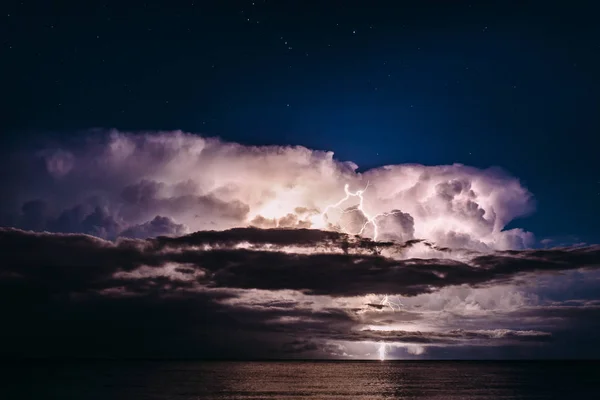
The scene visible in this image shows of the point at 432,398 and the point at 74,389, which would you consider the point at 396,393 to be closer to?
the point at 432,398

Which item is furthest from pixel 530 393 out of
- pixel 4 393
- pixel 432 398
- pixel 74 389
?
pixel 4 393

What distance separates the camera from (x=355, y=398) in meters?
105

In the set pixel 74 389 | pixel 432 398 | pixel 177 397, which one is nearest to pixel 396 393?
pixel 432 398

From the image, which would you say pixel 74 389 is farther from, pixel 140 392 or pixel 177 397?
pixel 177 397

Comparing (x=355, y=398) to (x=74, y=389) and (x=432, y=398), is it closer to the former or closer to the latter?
(x=432, y=398)

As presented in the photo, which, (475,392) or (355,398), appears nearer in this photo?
(355,398)

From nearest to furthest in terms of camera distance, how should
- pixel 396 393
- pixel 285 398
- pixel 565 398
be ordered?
pixel 285 398 < pixel 565 398 < pixel 396 393

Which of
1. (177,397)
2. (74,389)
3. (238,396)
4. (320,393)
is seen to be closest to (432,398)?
(320,393)

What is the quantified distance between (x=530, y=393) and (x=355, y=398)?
39.3 metres

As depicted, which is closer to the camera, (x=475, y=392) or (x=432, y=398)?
(x=432, y=398)

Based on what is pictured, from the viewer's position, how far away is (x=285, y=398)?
330 feet

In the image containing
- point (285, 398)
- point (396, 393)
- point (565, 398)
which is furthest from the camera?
point (396, 393)

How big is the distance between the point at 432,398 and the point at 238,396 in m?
35.6

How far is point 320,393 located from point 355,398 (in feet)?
33.6
